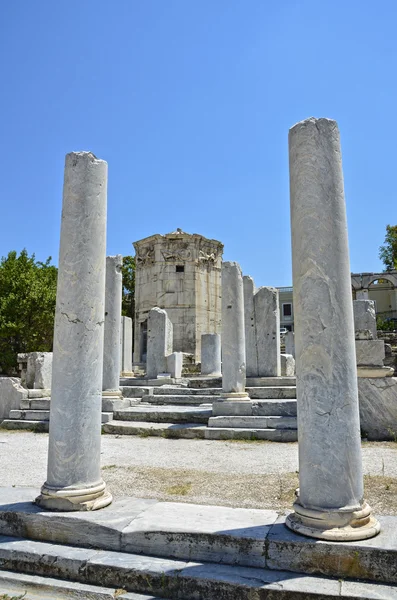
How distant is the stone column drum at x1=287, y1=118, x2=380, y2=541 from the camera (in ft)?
11.2

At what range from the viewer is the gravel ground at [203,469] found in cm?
502

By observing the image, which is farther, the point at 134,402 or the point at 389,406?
the point at 134,402

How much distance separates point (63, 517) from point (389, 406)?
6.56 meters

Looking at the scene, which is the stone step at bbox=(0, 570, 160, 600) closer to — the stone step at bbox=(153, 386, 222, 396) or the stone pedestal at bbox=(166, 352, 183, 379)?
the stone step at bbox=(153, 386, 222, 396)

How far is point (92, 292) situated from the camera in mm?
4633

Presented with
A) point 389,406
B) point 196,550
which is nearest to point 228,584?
point 196,550

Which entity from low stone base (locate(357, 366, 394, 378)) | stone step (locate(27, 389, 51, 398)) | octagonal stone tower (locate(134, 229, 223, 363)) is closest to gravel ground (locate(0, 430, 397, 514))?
low stone base (locate(357, 366, 394, 378))

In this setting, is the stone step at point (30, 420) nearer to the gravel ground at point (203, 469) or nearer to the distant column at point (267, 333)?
the gravel ground at point (203, 469)

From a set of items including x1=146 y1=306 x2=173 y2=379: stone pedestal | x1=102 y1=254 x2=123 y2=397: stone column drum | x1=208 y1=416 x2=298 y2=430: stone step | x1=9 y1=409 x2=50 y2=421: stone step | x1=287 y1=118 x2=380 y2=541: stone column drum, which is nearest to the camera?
x1=287 y1=118 x2=380 y2=541: stone column drum

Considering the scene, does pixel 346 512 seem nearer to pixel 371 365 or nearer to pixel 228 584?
pixel 228 584

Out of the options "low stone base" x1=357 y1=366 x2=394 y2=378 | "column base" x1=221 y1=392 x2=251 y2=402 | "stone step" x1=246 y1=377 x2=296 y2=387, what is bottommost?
"column base" x1=221 y1=392 x2=251 y2=402

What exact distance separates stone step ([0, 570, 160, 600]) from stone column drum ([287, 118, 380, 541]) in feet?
4.61

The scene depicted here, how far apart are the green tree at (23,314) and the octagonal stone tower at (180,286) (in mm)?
6233

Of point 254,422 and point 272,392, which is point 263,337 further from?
point 254,422
